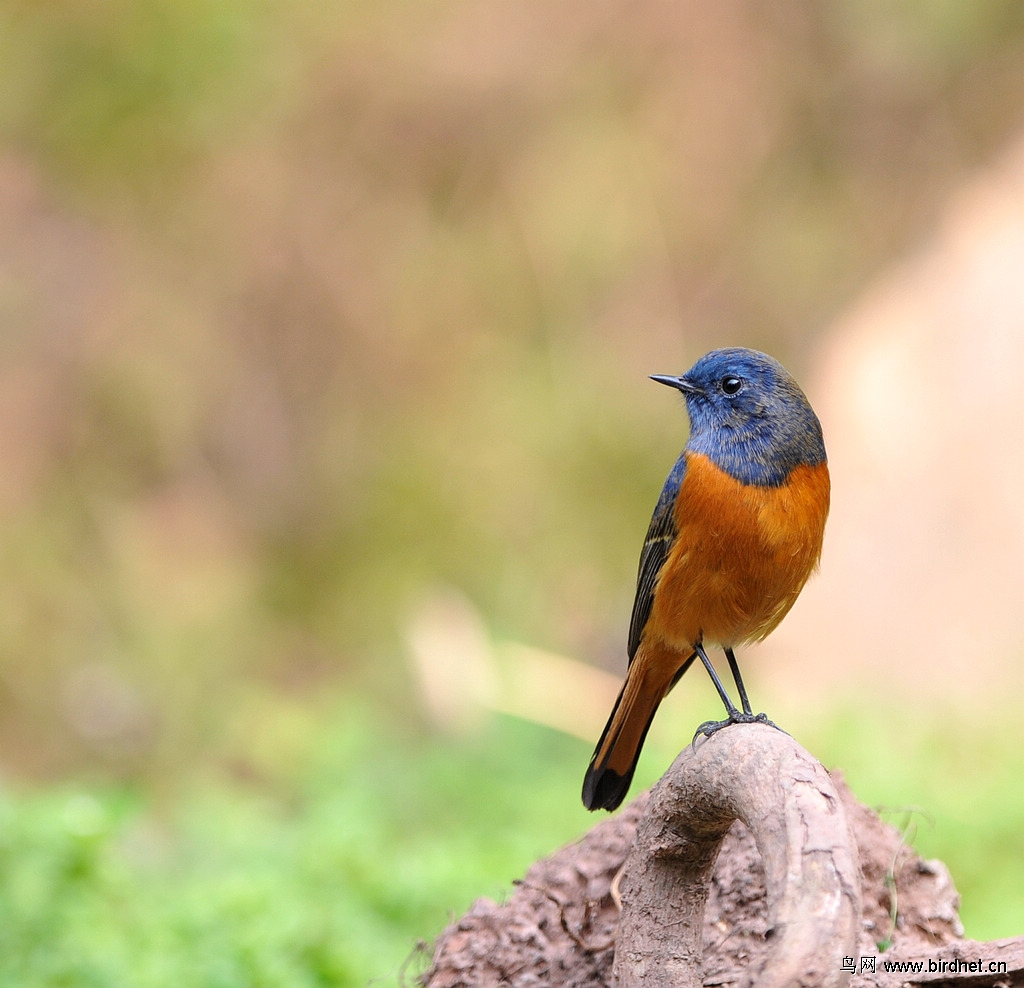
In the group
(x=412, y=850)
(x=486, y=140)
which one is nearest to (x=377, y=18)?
(x=486, y=140)

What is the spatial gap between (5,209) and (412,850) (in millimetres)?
7721

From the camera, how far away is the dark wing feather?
3.91 m

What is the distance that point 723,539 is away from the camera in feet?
12.0

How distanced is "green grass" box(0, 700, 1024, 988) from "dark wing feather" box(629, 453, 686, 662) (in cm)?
102

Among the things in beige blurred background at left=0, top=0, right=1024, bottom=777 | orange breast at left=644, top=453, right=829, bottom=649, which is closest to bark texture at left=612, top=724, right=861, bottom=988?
orange breast at left=644, top=453, right=829, bottom=649

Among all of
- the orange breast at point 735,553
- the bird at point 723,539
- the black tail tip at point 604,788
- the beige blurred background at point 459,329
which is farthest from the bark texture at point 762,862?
the beige blurred background at point 459,329

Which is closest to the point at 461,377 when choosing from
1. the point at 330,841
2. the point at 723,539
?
the point at 330,841

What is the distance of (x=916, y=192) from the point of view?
1215 cm

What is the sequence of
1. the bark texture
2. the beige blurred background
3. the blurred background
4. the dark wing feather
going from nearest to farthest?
the bark texture
the dark wing feather
the blurred background
the beige blurred background

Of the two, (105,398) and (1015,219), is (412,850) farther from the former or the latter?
(1015,219)

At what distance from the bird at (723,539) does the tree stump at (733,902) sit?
0.37m

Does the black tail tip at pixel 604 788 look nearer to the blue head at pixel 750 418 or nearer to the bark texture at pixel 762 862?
the bark texture at pixel 762 862

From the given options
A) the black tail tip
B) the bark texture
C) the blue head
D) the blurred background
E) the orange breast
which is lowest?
the bark texture

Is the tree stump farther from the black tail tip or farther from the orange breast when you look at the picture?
the orange breast
